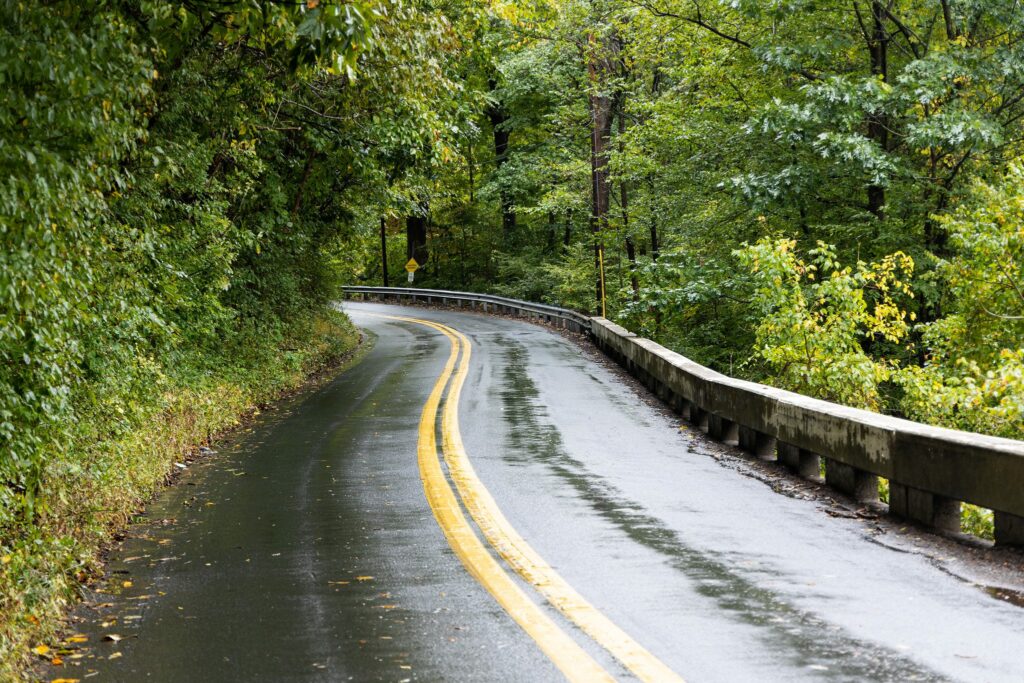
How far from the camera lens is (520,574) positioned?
19.6 feet

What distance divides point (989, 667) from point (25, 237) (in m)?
5.92

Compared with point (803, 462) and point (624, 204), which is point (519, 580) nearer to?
point (803, 462)

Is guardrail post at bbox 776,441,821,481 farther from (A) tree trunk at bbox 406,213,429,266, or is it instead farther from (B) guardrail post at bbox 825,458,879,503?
(A) tree trunk at bbox 406,213,429,266

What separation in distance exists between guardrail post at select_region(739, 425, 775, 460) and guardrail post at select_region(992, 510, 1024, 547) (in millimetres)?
Answer: 3587

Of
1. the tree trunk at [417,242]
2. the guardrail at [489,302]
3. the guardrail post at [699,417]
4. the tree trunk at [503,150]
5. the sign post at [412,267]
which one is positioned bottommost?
the guardrail post at [699,417]

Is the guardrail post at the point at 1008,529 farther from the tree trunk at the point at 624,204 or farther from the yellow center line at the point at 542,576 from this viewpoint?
the tree trunk at the point at 624,204

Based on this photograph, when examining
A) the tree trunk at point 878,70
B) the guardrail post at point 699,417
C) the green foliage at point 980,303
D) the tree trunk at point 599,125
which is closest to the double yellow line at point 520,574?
the guardrail post at point 699,417

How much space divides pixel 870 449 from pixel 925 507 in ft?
2.37

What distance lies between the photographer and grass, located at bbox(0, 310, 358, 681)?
5414 millimetres

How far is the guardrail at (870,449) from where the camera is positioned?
20.6 ft

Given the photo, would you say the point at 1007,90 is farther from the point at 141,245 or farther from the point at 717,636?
the point at 717,636

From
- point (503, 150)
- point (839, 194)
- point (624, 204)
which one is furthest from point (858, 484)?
point (503, 150)

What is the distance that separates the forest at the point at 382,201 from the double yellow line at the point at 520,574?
98.6 inches

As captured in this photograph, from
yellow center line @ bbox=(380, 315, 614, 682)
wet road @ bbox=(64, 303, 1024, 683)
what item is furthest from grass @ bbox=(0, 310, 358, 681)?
yellow center line @ bbox=(380, 315, 614, 682)
